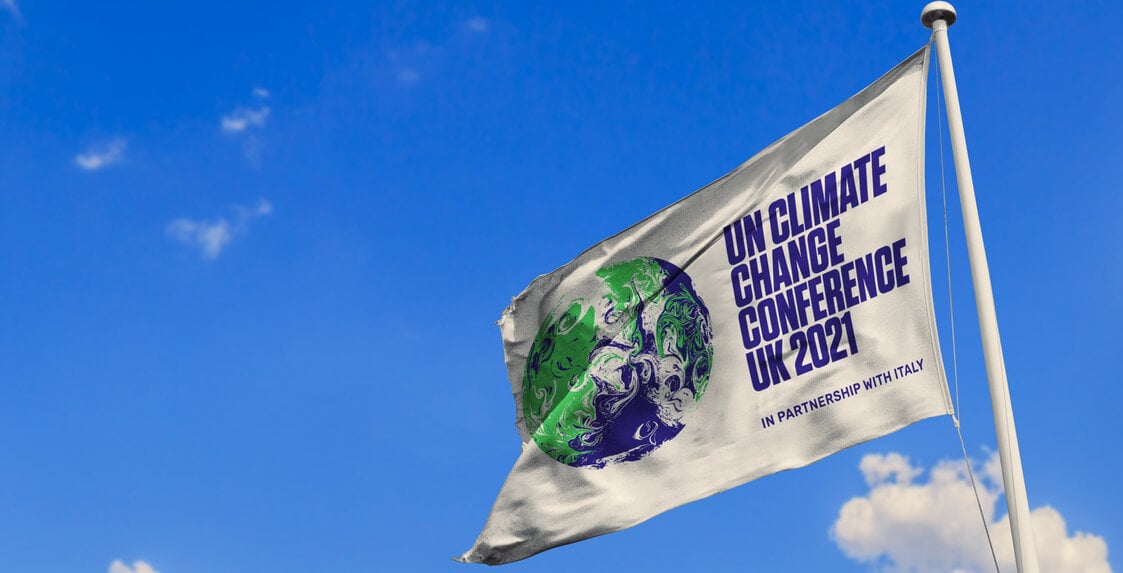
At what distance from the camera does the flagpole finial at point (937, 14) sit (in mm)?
11141

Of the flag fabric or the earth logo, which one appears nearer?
the flag fabric

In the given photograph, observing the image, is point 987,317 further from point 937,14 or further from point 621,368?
point 621,368

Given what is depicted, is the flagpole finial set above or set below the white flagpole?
above

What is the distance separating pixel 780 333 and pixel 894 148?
209 cm

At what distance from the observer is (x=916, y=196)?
1116 centimetres

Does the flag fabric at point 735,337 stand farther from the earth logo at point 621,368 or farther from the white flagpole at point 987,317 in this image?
the white flagpole at point 987,317

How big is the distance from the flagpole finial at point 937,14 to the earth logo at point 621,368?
12.0ft

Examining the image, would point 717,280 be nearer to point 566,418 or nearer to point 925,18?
point 566,418

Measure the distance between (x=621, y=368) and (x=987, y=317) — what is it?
15.3 feet

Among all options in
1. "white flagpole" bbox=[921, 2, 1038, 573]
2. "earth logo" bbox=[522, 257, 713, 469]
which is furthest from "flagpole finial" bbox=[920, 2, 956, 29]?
"earth logo" bbox=[522, 257, 713, 469]

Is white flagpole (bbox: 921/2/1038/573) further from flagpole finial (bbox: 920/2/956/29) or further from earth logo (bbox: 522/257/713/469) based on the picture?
earth logo (bbox: 522/257/713/469)

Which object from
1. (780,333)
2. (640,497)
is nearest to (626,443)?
(640,497)

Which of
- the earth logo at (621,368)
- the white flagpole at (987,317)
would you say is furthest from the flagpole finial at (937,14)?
the earth logo at (621,368)

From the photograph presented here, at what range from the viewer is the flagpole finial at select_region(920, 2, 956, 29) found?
439 inches
